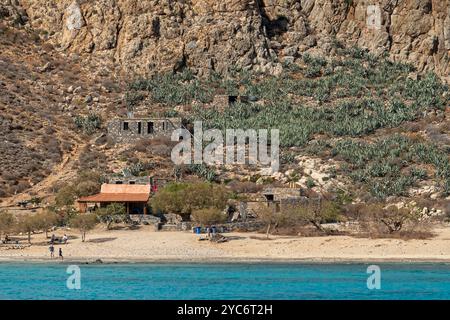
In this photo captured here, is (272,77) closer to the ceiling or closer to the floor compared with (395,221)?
closer to the ceiling

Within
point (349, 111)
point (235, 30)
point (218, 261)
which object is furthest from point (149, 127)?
point (218, 261)

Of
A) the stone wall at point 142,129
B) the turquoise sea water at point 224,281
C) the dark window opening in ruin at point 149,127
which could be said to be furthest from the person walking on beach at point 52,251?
the dark window opening in ruin at point 149,127

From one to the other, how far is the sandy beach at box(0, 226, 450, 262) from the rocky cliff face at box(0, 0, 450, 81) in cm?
3478

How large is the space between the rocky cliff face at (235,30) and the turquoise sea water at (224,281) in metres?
39.6

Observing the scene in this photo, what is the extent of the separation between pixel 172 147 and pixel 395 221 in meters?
23.9

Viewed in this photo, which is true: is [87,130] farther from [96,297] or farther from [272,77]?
[96,297]

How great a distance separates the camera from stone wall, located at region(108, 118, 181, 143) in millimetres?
78500

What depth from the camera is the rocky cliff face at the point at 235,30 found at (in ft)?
290

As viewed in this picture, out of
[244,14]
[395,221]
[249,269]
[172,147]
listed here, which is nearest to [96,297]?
[249,269]

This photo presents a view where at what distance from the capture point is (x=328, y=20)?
308 feet

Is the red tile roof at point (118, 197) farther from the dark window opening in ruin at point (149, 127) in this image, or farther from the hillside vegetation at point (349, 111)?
the dark window opening in ruin at point (149, 127)

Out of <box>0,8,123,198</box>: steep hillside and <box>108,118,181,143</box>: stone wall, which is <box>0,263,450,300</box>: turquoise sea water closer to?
<box>0,8,123,198</box>: steep hillside
